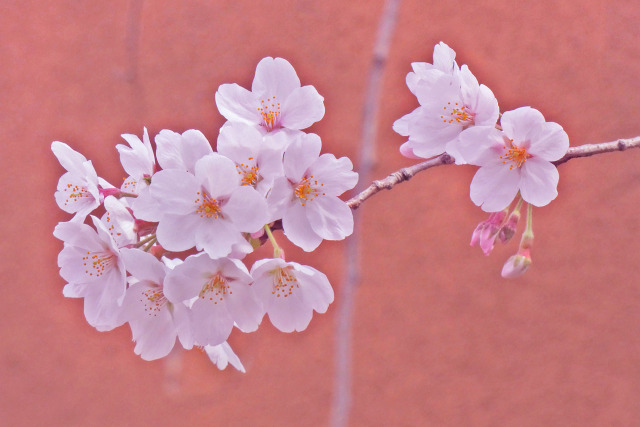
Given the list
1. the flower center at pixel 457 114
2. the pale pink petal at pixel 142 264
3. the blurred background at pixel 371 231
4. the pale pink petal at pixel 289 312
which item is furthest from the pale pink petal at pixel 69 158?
the blurred background at pixel 371 231

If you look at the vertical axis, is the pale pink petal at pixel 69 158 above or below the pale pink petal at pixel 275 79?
below

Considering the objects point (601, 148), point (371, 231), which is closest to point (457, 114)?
point (601, 148)

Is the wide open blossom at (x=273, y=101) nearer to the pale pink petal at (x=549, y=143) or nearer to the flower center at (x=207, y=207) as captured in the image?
the flower center at (x=207, y=207)

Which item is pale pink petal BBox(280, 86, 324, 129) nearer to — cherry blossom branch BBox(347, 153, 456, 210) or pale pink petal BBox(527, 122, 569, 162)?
cherry blossom branch BBox(347, 153, 456, 210)

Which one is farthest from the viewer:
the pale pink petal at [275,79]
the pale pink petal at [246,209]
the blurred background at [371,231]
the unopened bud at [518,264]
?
the blurred background at [371,231]

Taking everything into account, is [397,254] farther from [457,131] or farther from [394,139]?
[457,131]

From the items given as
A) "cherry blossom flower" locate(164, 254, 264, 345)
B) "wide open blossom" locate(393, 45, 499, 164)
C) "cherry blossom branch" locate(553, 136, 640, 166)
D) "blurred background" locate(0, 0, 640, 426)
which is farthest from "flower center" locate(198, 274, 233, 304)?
"blurred background" locate(0, 0, 640, 426)

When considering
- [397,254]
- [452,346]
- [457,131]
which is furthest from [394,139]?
[457,131]

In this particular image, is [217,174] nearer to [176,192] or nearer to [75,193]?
[176,192]
